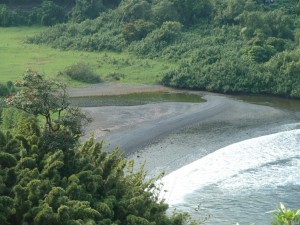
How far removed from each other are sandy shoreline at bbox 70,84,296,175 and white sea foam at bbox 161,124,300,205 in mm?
1319

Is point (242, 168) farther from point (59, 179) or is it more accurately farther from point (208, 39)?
point (208, 39)

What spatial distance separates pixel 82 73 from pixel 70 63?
19.8ft

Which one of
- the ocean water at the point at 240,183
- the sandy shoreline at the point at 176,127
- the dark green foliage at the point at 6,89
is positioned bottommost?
the ocean water at the point at 240,183

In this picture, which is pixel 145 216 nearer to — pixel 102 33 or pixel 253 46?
pixel 253 46

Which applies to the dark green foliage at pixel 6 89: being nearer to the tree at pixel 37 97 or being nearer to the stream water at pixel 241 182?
the stream water at pixel 241 182

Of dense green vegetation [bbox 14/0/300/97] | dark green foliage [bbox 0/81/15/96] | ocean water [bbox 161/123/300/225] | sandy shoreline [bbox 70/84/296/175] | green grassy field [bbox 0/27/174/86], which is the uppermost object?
dense green vegetation [bbox 14/0/300/97]

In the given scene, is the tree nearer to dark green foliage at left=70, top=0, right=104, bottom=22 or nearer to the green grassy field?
the green grassy field

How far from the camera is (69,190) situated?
26078 millimetres

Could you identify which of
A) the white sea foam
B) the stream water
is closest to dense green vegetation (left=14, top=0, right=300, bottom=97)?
the stream water

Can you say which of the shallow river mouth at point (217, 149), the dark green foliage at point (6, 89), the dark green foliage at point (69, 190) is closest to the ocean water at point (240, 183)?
the shallow river mouth at point (217, 149)

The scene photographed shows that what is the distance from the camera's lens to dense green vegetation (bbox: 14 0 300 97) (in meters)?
69.8

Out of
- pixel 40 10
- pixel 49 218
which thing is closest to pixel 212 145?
pixel 49 218

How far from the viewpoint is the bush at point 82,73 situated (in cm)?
7031

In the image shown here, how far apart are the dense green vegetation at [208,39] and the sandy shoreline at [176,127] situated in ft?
16.8
